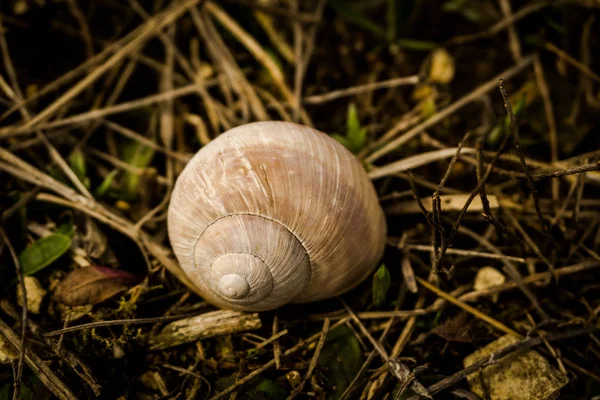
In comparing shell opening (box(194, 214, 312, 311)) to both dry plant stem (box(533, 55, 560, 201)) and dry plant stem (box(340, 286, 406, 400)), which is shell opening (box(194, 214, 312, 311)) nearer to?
dry plant stem (box(340, 286, 406, 400))

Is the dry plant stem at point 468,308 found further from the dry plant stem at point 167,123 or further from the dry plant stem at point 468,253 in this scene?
the dry plant stem at point 167,123

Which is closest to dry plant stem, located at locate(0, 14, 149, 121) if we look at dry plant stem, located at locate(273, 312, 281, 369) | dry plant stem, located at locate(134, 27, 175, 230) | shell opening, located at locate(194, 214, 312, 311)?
dry plant stem, located at locate(134, 27, 175, 230)

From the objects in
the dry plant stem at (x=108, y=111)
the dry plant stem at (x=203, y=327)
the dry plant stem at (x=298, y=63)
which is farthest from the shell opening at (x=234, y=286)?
the dry plant stem at (x=108, y=111)

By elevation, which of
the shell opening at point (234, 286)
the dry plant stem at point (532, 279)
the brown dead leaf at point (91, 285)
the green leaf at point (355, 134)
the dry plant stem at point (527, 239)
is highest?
the green leaf at point (355, 134)

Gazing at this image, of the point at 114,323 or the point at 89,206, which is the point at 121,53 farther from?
the point at 114,323

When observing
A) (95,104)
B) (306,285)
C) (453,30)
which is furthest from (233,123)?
(453,30)

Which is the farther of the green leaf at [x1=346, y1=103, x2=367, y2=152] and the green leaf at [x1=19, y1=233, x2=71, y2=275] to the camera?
the green leaf at [x1=346, y1=103, x2=367, y2=152]
